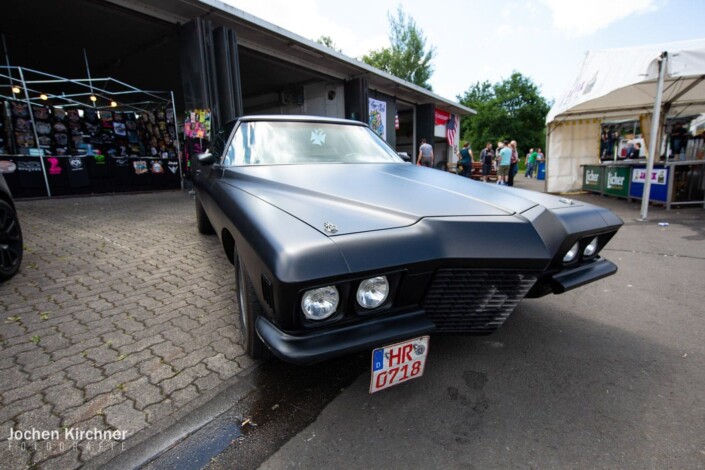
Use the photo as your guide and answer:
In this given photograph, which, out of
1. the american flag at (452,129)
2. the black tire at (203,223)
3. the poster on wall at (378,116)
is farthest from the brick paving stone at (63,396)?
the american flag at (452,129)

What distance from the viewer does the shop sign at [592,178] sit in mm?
10116

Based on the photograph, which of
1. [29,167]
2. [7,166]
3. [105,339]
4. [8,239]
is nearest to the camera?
[105,339]

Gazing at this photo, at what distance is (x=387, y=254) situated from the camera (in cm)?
137

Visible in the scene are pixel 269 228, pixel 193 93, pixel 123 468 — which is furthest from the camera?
pixel 193 93

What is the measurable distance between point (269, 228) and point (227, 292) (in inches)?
70.0

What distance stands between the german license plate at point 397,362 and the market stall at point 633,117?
280 inches

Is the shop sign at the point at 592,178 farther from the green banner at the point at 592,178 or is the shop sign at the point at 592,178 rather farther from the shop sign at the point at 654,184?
the shop sign at the point at 654,184

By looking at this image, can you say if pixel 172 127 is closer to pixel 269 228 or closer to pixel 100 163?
pixel 100 163

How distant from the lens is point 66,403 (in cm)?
168

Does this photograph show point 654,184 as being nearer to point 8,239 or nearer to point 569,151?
point 569,151

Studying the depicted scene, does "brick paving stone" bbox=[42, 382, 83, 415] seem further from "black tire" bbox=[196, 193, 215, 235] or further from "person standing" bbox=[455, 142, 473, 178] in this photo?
"person standing" bbox=[455, 142, 473, 178]

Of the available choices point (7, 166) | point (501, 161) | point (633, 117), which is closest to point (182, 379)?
point (7, 166)

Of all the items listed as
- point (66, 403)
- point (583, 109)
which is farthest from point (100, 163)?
point (583, 109)

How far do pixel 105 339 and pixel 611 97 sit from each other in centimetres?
1134
